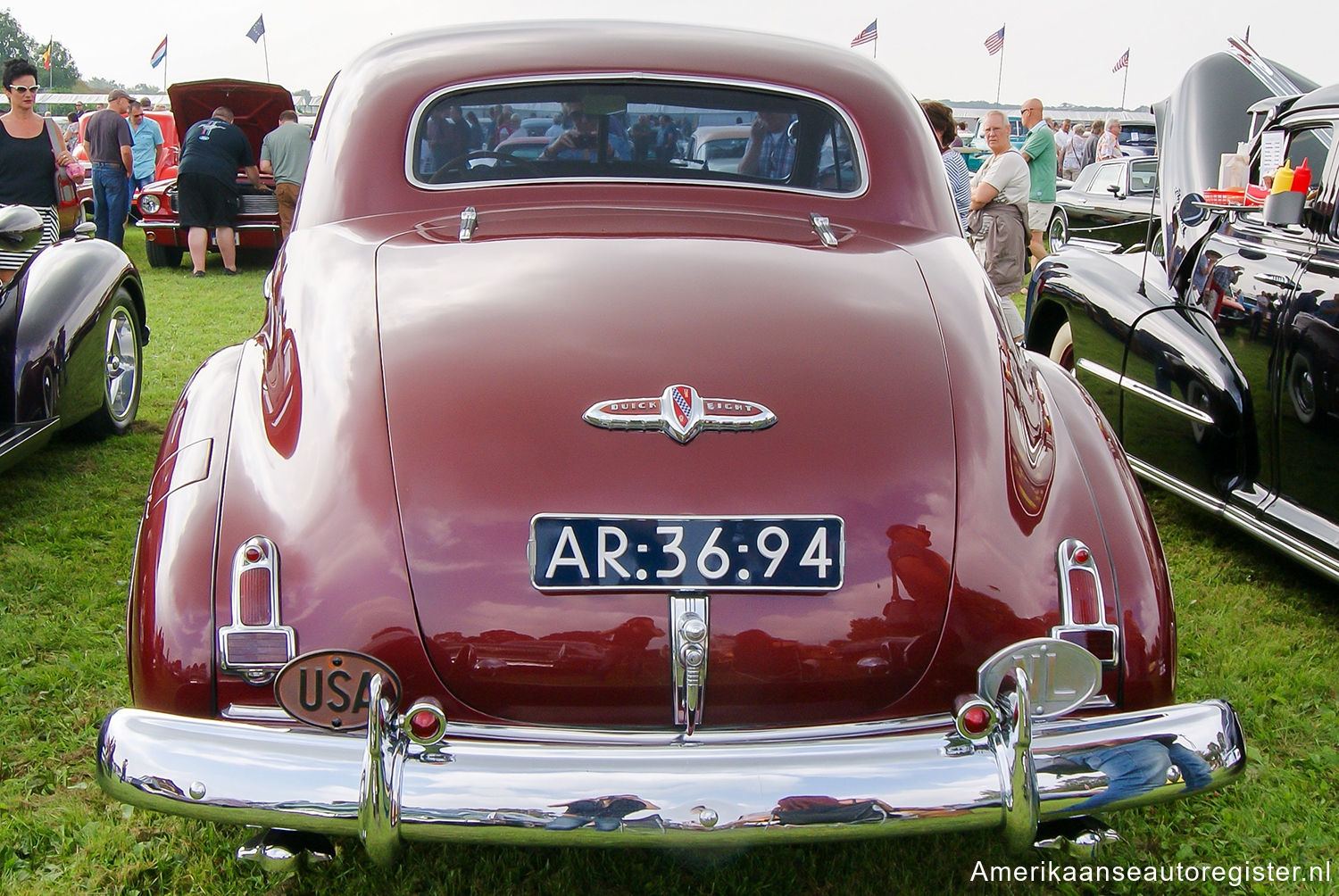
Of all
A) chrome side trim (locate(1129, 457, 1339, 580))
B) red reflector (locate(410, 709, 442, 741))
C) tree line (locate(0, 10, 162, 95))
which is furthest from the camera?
tree line (locate(0, 10, 162, 95))

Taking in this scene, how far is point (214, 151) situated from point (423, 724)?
1034 centimetres

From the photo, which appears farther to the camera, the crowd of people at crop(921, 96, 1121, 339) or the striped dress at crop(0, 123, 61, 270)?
the crowd of people at crop(921, 96, 1121, 339)

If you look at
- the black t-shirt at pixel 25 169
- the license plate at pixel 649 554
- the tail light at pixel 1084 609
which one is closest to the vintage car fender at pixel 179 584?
the license plate at pixel 649 554

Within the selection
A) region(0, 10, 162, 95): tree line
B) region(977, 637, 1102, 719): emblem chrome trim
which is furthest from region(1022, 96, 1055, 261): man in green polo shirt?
region(0, 10, 162, 95): tree line

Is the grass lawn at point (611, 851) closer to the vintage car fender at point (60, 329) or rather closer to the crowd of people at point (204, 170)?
the vintage car fender at point (60, 329)

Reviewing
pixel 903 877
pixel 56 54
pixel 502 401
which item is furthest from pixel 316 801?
pixel 56 54

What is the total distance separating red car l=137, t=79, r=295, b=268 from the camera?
36.6ft

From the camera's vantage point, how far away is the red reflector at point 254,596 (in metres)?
1.97

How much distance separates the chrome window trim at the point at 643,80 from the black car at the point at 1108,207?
3.40 metres

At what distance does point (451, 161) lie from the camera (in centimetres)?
305

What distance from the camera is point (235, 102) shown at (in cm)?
1250

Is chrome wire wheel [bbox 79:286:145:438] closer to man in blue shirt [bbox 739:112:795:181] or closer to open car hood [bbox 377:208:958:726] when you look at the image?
man in blue shirt [bbox 739:112:795:181]

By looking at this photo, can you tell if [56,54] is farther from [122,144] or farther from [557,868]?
[557,868]

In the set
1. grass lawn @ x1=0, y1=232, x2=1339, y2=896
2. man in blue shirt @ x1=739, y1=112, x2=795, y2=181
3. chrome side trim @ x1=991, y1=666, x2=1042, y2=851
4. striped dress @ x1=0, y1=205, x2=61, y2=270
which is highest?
man in blue shirt @ x1=739, y1=112, x2=795, y2=181
